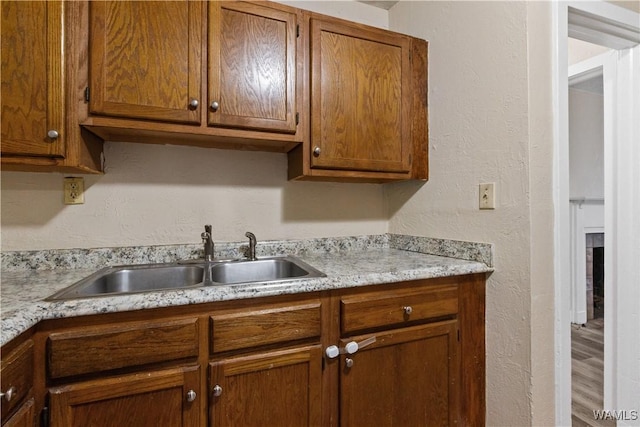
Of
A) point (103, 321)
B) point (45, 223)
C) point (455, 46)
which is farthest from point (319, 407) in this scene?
point (455, 46)

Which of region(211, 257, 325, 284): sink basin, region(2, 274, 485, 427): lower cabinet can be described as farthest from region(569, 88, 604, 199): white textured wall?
region(211, 257, 325, 284): sink basin

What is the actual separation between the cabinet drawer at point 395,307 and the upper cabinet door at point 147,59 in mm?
951

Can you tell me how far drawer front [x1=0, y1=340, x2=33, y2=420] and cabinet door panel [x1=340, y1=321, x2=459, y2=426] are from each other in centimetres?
91

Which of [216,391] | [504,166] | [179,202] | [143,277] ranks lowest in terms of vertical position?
[216,391]

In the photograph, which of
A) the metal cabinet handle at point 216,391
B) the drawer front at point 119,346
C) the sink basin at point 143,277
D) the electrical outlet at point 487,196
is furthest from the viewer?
the electrical outlet at point 487,196

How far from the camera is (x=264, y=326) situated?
1.08m

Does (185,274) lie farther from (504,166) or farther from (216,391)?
(504,166)

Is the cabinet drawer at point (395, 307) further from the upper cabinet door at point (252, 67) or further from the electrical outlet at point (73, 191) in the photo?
the electrical outlet at point (73, 191)

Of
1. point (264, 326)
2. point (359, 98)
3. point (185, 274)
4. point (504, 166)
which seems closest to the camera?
point (264, 326)

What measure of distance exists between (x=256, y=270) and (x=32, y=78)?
1088mm

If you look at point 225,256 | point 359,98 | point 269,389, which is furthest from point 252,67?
point 269,389

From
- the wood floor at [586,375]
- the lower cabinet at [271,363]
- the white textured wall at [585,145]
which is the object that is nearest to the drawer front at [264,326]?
the lower cabinet at [271,363]

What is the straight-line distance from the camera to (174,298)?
0.96m

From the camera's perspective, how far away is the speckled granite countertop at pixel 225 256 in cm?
89
